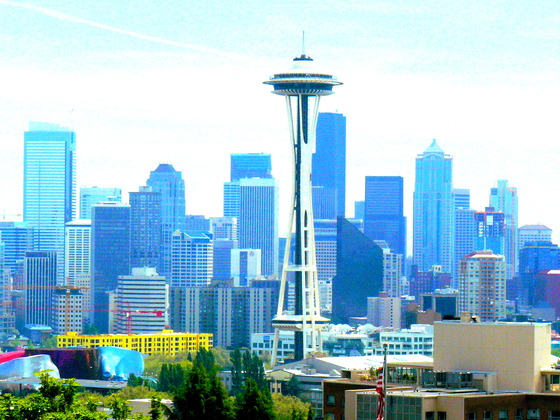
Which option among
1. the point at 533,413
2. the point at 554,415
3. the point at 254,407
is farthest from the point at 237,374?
the point at 554,415

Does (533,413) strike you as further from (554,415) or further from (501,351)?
(501,351)

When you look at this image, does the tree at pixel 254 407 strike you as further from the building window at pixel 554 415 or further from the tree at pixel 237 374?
the tree at pixel 237 374

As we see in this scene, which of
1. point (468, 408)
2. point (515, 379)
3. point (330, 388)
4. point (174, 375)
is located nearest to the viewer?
point (468, 408)

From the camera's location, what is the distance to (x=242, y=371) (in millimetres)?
189250

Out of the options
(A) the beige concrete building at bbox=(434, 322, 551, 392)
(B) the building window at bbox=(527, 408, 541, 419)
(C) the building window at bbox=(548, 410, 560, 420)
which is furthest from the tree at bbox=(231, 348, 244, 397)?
(C) the building window at bbox=(548, 410, 560, 420)

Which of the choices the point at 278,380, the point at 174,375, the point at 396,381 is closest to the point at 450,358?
the point at 396,381

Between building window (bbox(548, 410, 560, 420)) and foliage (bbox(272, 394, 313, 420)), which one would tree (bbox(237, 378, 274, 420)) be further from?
building window (bbox(548, 410, 560, 420))

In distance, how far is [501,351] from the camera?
3169 inches

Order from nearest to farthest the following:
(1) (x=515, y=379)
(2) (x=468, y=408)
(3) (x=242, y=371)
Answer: (2) (x=468, y=408) < (1) (x=515, y=379) < (3) (x=242, y=371)

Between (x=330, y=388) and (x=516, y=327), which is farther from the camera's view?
(x=330, y=388)

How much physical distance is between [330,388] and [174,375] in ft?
306

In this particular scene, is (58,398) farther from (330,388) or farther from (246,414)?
(330,388)

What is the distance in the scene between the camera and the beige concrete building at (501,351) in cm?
7981

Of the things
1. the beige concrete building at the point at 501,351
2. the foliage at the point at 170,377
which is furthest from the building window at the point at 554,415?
the foliage at the point at 170,377
